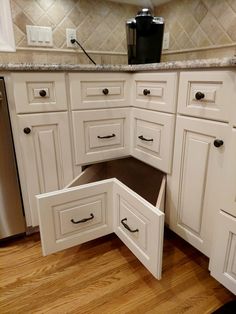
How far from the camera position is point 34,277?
41.3 inches

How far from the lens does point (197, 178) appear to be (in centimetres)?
98

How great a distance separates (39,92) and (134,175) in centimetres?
83

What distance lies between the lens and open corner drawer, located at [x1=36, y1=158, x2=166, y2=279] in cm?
88

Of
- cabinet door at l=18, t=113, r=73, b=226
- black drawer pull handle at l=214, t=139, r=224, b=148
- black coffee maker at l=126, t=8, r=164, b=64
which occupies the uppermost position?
black coffee maker at l=126, t=8, r=164, b=64

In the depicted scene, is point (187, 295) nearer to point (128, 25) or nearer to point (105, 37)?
point (128, 25)

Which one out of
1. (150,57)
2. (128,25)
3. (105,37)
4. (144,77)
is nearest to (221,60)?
(144,77)

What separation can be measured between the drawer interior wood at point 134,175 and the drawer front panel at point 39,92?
405 mm

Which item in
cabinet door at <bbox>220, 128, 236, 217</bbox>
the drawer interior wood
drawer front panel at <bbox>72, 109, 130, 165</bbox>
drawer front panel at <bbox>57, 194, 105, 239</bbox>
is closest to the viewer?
cabinet door at <bbox>220, 128, 236, 217</bbox>

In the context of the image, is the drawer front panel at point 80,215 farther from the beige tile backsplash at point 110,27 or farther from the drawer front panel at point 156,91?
the beige tile backsplash at point 110,27

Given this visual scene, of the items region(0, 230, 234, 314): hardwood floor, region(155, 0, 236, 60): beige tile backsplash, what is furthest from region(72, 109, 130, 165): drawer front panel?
region(155, 0, 236, 60): beige tile backsplash

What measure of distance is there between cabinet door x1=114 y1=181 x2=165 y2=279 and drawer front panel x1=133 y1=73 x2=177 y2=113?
0.42 meters

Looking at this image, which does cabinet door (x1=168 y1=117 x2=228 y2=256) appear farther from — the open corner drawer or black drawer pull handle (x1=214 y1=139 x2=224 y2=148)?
the open corner drawer

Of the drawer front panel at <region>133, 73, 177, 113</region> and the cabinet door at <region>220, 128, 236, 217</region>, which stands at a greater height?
the drawer front panel at <region>133, 73, 177, 113</region>

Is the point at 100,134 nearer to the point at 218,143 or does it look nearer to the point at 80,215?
the point at 80,215
